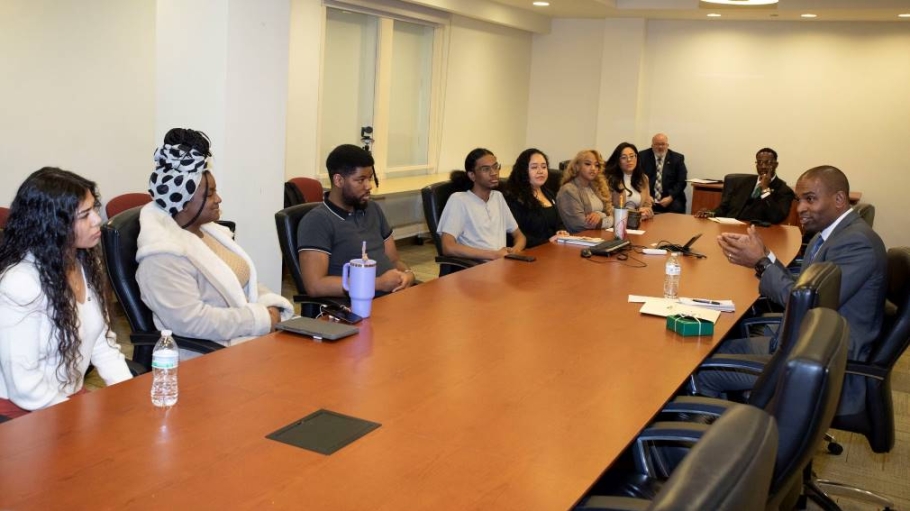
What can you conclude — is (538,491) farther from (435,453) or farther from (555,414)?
(555,414)

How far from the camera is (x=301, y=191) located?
23.5ft

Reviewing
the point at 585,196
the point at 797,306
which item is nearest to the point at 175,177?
the point at 797,306

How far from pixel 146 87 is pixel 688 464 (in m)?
6.15

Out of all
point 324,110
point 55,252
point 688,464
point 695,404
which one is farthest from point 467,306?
point 324,110

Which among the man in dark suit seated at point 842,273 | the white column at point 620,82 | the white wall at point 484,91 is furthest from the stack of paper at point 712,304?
the white column at point 620,82

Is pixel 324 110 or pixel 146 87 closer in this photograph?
pixel 146 87

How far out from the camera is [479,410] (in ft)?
7.58

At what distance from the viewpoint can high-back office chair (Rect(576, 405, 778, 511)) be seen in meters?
1.07

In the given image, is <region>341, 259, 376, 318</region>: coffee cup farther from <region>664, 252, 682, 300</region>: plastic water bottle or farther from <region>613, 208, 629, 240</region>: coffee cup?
<region>613, 208, 629, 240</region>: coffee cup

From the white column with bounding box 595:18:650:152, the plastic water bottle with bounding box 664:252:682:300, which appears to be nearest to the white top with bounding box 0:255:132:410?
the plastic water bottle with bounding box 664:252:682:300

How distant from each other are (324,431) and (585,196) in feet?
14.4

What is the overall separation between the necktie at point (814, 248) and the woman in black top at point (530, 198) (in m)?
1.91

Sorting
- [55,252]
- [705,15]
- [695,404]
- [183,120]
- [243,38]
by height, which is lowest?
[695,404]

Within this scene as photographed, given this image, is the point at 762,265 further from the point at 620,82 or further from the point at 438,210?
the point at 620,82
